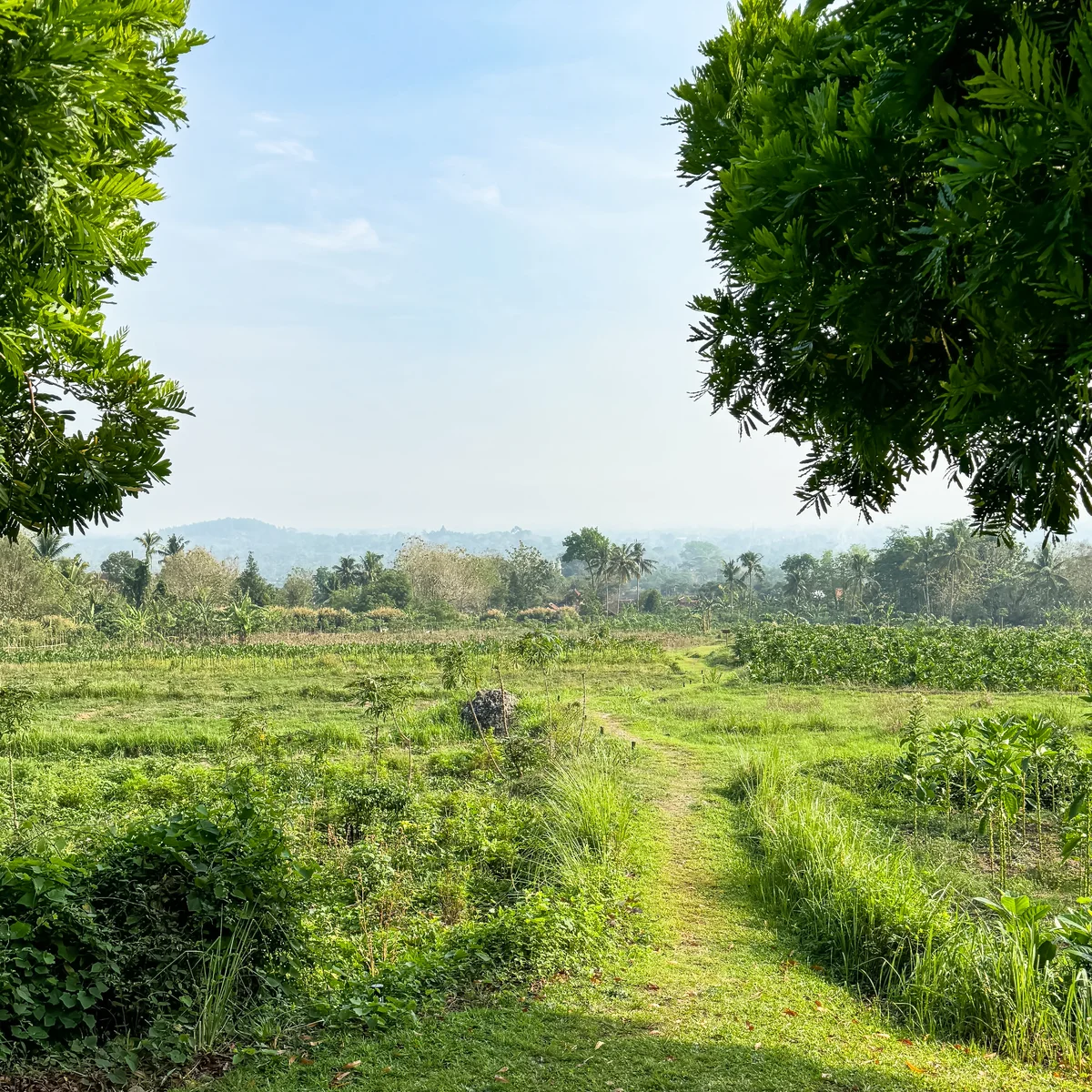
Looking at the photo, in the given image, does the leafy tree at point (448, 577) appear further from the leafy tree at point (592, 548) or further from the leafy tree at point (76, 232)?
the leafy tree at point (76, 232)

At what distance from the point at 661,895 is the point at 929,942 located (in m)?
2.08

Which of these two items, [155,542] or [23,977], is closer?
[23,977]

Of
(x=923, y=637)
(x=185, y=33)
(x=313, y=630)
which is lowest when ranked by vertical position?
(x=313, y=630)

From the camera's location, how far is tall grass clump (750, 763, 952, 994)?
188 inches

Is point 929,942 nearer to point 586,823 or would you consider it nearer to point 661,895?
point 661,895

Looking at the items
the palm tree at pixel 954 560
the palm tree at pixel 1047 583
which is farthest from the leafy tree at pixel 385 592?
the palm tree at pixel 1047 583

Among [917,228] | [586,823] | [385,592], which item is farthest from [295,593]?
[917,228]

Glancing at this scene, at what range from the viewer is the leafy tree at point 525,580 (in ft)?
226

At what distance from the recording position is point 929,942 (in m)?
4.44

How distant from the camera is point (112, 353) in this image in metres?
2.52

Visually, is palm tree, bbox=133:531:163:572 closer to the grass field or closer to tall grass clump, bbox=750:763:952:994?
the grass field

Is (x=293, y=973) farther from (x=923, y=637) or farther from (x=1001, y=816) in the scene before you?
(x=923, y=637)

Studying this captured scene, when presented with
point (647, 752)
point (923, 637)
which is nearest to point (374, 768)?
point (647, 752)

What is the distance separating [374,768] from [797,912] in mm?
6080
